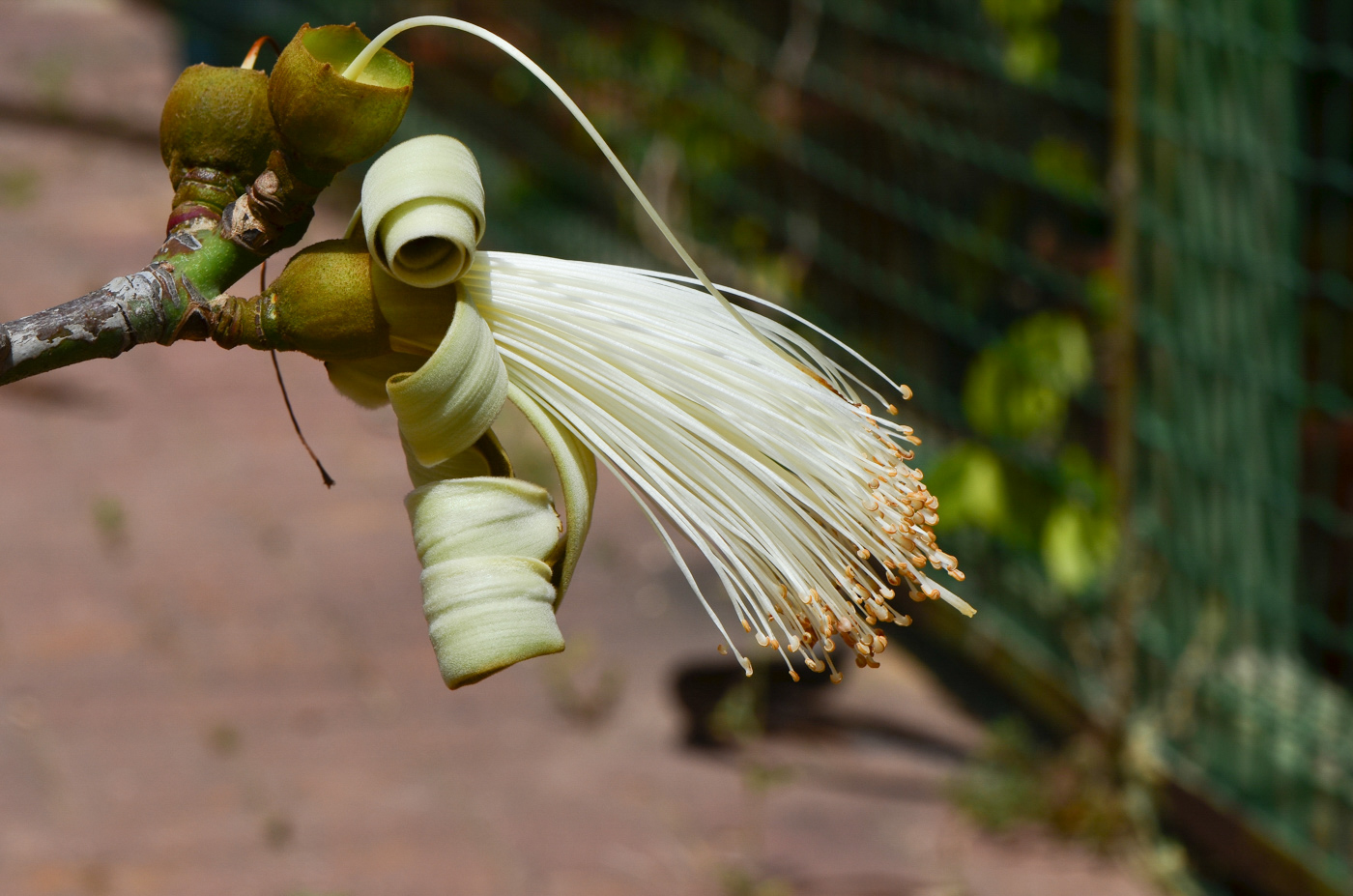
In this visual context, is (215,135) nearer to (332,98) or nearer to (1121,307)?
(332,98)

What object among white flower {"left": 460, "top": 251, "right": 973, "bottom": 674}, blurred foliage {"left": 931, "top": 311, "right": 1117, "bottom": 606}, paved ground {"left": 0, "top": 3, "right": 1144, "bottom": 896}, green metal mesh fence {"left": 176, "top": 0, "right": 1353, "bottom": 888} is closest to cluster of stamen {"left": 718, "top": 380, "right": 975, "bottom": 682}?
white flower {"left": 460, "top": 251, "right": 973, "bottom": 674}

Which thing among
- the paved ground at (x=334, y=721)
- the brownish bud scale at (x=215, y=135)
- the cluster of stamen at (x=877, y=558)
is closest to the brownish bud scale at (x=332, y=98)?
the brownish bud scale at (x=215, y=135)

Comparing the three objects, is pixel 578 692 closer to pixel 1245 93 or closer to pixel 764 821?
pixel 764 821

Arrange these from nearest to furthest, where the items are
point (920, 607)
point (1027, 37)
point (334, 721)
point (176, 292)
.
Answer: point (176, 292)
point (1027, 37)
point (334, 721)
point (920, 607)

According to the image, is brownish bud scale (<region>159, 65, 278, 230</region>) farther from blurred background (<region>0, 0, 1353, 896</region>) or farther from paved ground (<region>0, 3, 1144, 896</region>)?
paved ground (<region>0, 3, 1144, 896</region>)

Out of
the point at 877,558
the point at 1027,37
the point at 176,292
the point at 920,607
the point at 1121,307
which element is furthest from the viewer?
the point at 920,607

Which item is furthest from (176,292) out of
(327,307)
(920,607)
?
(920,607)
